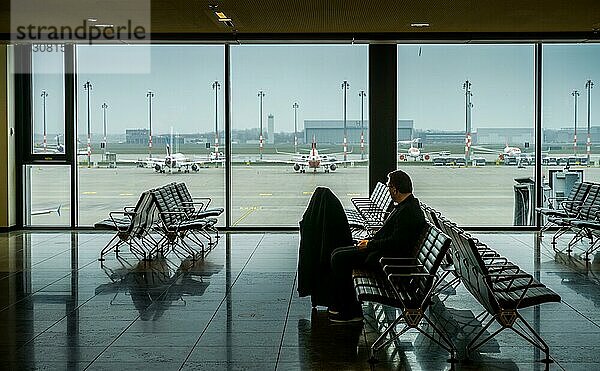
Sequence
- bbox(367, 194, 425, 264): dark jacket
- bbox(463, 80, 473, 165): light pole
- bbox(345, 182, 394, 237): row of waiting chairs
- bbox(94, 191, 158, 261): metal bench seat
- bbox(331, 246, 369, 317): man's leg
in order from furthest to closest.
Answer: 1. bbox(463, 80, 473, 165): light pole
2. bbox(94, 191, 158, 261): metal bench seat
3. bbox(345, 182, 394, 237): row of waiting chairs
4. bbox(331, 246, 369, 317): man's leg
5. bbox(367, 194, 425, 264): dark jacket

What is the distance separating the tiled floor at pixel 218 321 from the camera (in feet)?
20.6

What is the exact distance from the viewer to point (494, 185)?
16.3 meters

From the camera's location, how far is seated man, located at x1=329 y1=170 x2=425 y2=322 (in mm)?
7055

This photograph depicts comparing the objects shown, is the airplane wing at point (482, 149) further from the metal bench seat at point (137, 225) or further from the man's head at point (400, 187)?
the man's head at point (400, 187)

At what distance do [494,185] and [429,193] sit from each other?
121 cm

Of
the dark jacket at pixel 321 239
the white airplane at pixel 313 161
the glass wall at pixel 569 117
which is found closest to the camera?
the dark jacket at pixel 321 239

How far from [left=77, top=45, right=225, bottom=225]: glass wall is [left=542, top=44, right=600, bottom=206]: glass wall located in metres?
5.74

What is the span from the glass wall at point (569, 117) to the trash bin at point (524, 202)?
26cm

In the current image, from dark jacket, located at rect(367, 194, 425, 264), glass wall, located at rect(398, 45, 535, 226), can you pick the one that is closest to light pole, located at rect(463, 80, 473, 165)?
glass wall, located at rect(398, 45, 535, 226)

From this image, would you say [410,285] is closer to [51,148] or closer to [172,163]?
[172,163]

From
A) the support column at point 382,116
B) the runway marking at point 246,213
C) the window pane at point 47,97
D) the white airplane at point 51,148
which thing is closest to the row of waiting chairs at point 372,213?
the support column at point 382,116

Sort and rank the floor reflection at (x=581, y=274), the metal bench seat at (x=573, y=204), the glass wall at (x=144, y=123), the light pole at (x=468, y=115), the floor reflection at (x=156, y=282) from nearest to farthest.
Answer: the floor reflection at (x=156, y=282) < the floor reflection at (x=581, y=274) < the metal bench seat at (x=573, y=204) < the glass wall at (x=144, y=123) < the light pole at (x=468, y=115)

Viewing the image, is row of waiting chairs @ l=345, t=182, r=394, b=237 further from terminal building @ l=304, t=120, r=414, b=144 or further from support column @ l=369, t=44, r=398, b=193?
terminal building @ l=304, t=120, r=414, b=144

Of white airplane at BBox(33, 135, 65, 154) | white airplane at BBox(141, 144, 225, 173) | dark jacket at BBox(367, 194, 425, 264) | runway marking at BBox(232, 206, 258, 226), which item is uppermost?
white airplane at BBox(33, 135, 65, 154)
